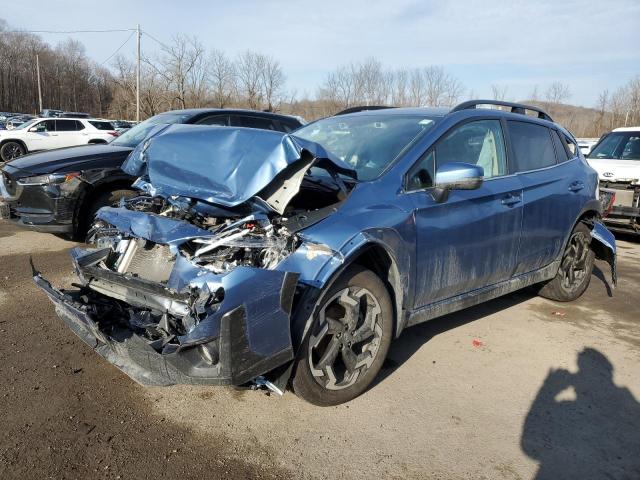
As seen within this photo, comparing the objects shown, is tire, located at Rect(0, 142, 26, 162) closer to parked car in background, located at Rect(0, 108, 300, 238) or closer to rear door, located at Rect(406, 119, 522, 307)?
parked car in background, located at Rect(0, 108, 300, 238)

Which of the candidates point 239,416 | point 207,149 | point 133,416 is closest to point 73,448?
point 133,416

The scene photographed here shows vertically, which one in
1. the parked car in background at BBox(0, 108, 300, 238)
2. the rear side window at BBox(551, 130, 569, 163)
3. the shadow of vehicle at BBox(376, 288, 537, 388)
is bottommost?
the shadow of vehicle at BBox(376, 288, 537, 388)

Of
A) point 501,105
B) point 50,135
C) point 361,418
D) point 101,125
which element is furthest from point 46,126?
point 361,418

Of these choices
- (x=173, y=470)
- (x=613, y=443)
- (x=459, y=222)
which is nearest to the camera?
(x=173, y=470)

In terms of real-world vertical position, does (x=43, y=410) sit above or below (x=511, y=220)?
below

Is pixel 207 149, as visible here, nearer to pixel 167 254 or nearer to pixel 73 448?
pixel 167 254

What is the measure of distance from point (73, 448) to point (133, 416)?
1.23 feet

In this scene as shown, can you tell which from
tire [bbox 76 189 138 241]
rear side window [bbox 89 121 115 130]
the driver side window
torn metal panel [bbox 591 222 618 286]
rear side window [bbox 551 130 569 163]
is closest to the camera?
the driver side window

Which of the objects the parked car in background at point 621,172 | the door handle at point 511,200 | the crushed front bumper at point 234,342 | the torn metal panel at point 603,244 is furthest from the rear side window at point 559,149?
the crushed front bumper at point 234,342

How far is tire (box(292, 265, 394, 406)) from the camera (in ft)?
9.37

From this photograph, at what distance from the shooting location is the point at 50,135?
19172 millimetres

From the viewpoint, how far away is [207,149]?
325 centimetres

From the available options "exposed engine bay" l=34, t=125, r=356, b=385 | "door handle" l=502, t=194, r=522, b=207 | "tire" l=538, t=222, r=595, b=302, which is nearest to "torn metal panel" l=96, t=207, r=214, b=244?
"exposed engine bay" l=34, t=125, r=356, b=385

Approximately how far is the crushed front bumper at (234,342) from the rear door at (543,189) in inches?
102
